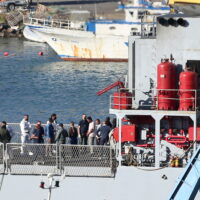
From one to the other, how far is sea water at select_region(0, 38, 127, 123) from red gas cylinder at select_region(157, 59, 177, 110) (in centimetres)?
2128

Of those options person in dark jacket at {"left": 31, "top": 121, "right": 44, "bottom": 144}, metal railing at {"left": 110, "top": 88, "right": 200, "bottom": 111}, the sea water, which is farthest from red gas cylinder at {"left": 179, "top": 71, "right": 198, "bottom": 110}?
the sea water

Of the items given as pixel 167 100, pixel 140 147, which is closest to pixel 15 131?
pixel 140 147

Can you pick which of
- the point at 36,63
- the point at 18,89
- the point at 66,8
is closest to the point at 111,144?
the point at 18,89

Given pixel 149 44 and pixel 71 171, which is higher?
A: pixel 149 44

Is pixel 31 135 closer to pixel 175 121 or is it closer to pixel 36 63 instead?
pixel 175 121

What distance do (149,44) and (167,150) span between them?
11.2 ft

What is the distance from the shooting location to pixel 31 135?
1484 inches

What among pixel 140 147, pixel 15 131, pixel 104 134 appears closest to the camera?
pixel 140 147

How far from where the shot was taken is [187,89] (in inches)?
1364

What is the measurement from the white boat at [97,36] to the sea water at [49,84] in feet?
4.92

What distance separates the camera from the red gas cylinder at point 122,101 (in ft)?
115

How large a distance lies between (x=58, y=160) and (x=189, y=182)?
5223mm

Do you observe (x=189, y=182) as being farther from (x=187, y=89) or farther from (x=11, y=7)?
(x=11, y=7)

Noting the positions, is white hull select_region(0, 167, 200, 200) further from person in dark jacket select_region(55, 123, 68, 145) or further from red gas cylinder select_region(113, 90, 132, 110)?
red gas cylinder select_region(113, 90, 132, 110)
